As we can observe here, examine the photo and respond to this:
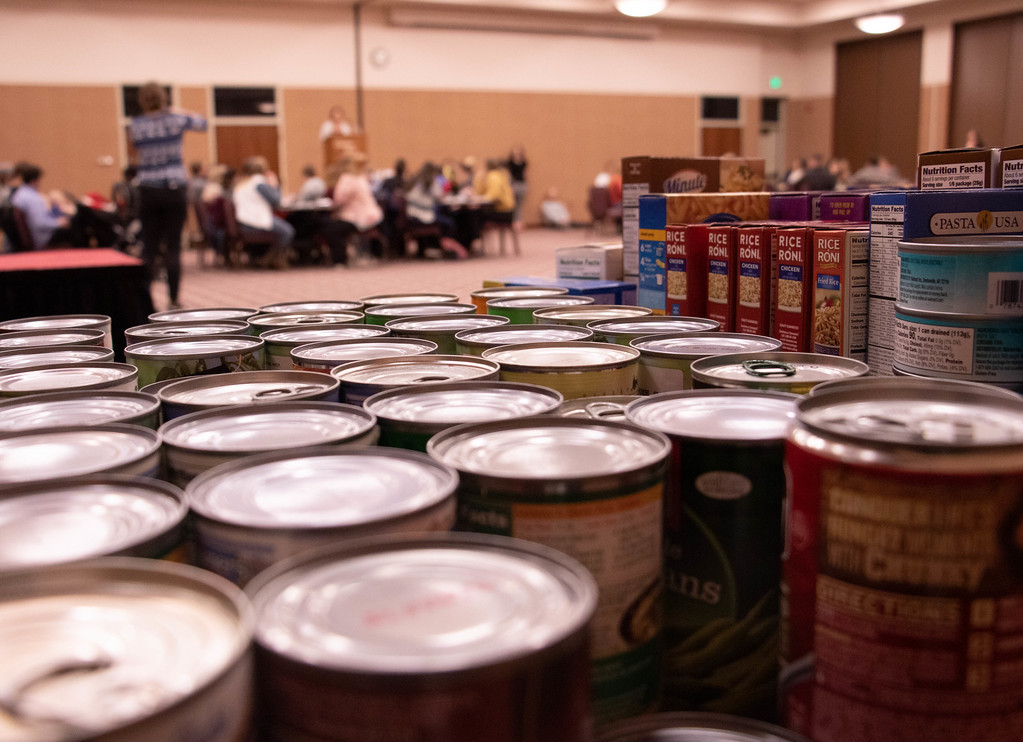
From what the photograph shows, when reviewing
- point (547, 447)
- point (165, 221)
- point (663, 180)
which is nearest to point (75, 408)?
point (547, 447)

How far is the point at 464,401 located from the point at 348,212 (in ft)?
29.9

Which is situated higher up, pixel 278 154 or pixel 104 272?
pixel 278 154

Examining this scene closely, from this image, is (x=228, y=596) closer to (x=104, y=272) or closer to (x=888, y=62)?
(x=104, y=272)

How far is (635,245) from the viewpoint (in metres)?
3.02

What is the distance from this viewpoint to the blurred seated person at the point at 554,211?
53.6 feet

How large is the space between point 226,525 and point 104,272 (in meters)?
3.32

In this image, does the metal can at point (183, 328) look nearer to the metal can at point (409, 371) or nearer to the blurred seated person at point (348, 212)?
the metal can at point (409, 371)

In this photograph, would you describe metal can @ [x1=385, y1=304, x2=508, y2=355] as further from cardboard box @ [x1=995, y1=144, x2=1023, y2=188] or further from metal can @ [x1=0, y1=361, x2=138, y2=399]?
cardboard box @ [x1=995, y1=144, x2=1023, y2=188]

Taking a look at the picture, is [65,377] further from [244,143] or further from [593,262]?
[244,143]

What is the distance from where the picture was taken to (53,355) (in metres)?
1.80

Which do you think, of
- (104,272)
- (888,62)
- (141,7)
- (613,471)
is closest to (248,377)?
(613,471)

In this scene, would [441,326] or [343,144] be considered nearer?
[441,326]

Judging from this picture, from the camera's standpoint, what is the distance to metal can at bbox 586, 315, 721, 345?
5.88 feet

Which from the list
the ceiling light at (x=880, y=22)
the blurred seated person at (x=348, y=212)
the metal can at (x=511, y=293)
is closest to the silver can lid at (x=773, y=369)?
the metal can at (x=511, y=293)
